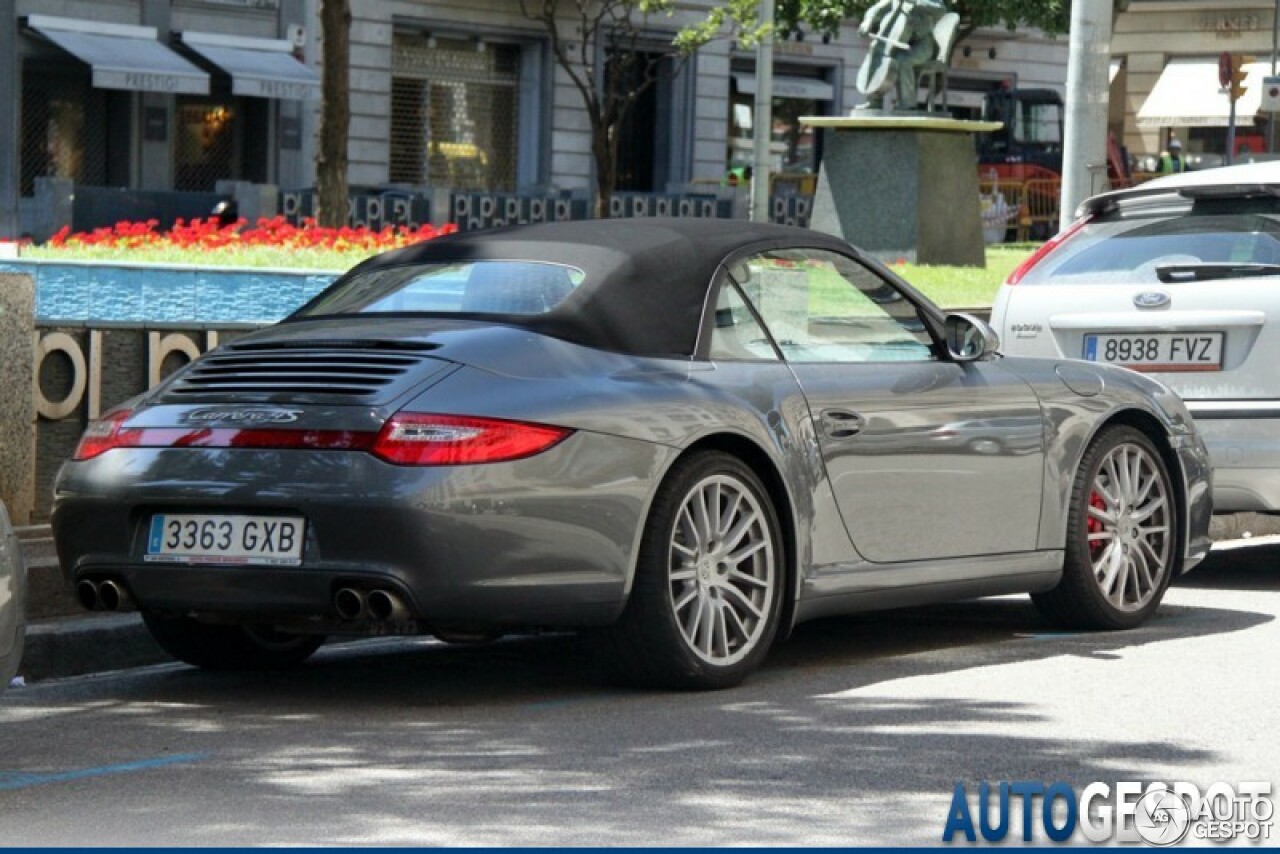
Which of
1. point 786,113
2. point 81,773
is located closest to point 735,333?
point 81,773

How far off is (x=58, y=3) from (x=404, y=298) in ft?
103

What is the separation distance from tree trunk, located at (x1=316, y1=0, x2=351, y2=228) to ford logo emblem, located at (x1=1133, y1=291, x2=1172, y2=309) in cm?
844

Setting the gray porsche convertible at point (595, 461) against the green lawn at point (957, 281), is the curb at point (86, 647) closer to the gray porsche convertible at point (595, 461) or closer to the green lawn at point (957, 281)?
the gray porsche convertible at point (595, 461)

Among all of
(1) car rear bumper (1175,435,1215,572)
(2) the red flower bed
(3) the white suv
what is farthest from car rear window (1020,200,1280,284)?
(2) the red flower bed

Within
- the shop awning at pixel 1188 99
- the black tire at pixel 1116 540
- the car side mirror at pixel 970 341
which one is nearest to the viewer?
the car side mirror at pixel 970 341

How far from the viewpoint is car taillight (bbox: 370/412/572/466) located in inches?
268

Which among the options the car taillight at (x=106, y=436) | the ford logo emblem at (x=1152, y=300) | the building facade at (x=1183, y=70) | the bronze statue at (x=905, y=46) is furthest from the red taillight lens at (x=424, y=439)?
the building facade at (x=1183, y=70)

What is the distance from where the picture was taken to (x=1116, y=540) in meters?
9.00

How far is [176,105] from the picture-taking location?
1583 inches

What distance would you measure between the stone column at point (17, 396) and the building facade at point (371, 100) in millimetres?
27578

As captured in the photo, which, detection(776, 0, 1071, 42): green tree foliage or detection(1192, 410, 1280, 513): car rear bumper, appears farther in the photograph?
detection(776, 0, 1071, 42): green tree foliage

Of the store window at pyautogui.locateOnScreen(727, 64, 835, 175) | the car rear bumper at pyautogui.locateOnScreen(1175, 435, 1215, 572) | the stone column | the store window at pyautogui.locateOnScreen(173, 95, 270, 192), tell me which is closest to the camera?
the car rear bumper at pyautogui.locateOnScreen(1175, 435, 1215, 572)

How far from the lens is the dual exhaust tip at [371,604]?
22.4ft

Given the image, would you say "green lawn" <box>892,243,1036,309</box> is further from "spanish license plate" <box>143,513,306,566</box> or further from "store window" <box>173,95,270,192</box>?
"store window" <box>173,95,270,192</box>
